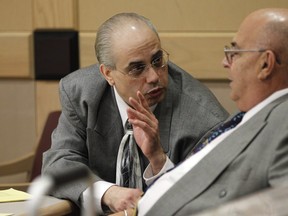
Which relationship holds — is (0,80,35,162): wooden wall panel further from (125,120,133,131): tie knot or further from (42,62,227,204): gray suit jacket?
(125,120,133,131): tie knot

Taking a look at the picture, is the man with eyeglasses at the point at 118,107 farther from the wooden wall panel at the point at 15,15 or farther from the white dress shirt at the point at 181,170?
the wooden wall panel at the point at 15,15

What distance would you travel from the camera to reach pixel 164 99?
300cm

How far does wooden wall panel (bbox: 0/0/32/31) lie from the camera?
4270 millimetres

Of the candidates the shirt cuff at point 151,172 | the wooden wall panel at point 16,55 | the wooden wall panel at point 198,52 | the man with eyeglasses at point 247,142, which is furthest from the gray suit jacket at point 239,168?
the wooden wall panel at point 16,55

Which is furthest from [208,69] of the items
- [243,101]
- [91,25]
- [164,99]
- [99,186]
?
[243,101]

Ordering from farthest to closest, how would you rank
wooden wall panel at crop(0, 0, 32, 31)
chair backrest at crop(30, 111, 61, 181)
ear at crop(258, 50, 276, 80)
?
wooden wall panel at crop(0, 0, 32, 31) → chair backrest at crop(30, 111, 61, 181) → ear at crop(258, 50, 276, 80)

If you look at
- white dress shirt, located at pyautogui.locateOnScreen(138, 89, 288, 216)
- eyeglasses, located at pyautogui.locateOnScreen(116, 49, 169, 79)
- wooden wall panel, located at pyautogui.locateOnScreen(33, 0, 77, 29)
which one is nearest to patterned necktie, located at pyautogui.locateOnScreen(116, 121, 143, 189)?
eyeglasses, located at pyautogui.locateOnScreen(116, 49, 169, 79)

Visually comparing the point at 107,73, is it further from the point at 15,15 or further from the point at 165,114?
the point at 15,15

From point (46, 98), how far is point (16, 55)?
0.30 meters

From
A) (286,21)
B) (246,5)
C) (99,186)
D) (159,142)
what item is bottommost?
(99,186)

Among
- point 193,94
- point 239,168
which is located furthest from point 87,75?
point 239,168

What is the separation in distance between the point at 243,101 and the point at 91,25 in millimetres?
1887

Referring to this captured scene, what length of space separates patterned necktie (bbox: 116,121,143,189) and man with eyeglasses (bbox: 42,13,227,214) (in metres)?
0.02

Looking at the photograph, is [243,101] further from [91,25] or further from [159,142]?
[91,25]
